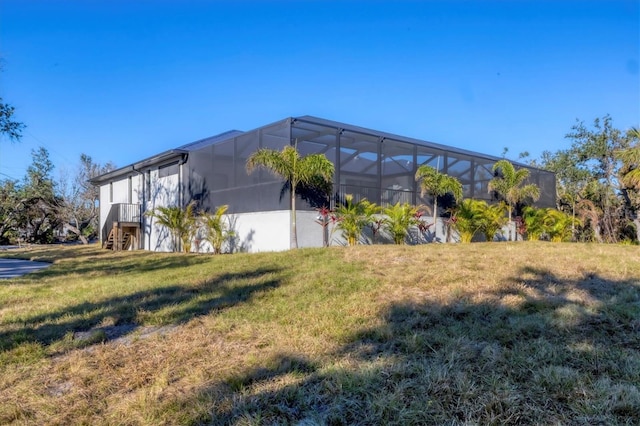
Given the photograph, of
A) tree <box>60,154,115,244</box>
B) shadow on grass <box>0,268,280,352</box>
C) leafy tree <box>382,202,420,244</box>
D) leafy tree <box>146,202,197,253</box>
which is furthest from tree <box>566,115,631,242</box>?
tree <box>60,154,115,244</box>

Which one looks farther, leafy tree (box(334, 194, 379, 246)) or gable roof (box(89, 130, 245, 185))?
gable roof (box(89, 130, 245, 185))

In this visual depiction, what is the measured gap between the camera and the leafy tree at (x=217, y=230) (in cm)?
1167

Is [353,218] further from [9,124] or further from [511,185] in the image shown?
[9,124]

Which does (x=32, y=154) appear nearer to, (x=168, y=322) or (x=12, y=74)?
(x=12, y=74)

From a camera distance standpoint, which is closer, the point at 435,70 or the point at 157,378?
the point at 157,378

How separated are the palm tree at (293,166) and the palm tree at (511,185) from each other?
880 centimetres

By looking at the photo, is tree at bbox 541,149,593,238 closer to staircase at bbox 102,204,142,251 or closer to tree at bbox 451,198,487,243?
tree at bbox 451,198,487,243

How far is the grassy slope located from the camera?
80.1 inches

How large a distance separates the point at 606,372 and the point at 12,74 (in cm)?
1315

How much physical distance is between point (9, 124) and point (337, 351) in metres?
10.9

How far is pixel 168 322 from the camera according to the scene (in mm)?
3873

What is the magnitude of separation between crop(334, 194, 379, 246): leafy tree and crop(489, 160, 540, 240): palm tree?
724 cm

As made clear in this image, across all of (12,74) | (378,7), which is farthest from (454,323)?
(12,74)

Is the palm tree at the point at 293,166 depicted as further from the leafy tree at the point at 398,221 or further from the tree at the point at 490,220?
the tree at the point at 490,220
